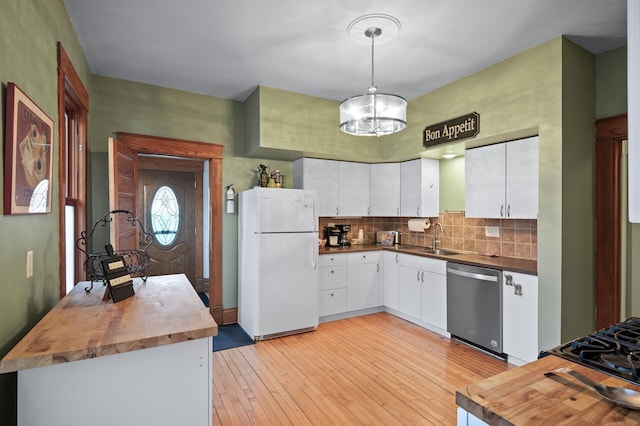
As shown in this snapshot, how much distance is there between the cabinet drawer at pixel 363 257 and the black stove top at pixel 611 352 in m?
3.08

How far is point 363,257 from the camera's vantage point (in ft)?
14.5

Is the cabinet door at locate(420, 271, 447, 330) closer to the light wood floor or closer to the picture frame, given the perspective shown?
the light wood floor

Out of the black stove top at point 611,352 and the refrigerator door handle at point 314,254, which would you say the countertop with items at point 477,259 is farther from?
the black stove top at point 611,352

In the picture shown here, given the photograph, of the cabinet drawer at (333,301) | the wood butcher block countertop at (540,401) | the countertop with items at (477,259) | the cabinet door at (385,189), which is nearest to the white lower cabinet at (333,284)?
the cabinet drawer at (333,301)

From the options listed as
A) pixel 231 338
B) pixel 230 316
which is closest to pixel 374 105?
pixel 231 338

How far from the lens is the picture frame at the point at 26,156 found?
4.30 feet

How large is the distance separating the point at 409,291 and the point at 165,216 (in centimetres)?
407

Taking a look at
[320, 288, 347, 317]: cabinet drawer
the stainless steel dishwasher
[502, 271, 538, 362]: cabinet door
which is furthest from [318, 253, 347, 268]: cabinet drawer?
[502, 271, 538, 362]: cabinet door

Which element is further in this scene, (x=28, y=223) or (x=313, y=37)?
(x=313, y=37)

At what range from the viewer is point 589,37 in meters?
2.70

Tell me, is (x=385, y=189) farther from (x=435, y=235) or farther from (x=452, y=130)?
(x=452, y=130)

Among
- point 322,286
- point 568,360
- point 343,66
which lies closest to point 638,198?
point 568,360

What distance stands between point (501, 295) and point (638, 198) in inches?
92.9

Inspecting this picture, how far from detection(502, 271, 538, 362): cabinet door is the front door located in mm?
4726
